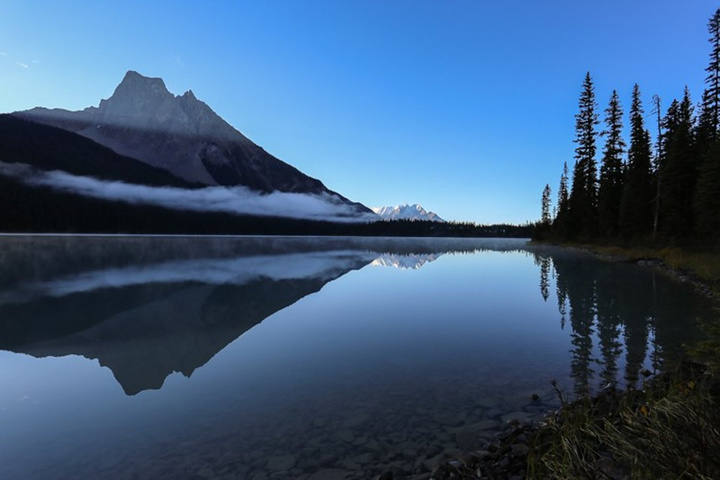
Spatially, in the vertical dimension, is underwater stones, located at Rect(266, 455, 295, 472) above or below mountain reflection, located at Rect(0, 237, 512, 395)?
above

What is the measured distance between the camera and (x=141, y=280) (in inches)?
1213

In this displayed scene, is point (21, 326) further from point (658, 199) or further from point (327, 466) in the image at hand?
point (658, 199)

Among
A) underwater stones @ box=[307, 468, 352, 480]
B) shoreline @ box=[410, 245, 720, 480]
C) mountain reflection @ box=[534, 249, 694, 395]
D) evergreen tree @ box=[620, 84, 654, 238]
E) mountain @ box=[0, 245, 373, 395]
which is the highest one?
evergreen tree @ box=[620, 84, 654, 238]

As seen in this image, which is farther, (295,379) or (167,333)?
(167,333)

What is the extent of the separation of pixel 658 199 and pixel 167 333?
175 feet

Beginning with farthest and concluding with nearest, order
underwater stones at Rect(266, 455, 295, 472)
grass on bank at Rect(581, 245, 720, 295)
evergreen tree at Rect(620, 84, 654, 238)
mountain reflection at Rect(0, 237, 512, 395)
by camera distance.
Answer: evergreen tree at Rect(620, 84, 654, 238) → grass on bank at Rect(581, 245, 720, 295) → mountain reflection at Rect(0, 237, 512, 395) → underwater stones at Rect(266, 455, 295, 472)

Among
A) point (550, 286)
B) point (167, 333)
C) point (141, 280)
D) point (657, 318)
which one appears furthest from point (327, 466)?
point (141, 280)

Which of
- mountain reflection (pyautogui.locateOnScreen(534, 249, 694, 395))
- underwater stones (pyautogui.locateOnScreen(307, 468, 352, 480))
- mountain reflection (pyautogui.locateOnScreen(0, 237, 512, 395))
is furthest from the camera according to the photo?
mountain reflection (pyautogui.locateOnScreen(0, 237, 512, 395))

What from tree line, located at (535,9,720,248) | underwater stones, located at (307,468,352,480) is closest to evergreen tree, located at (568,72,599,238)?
tree line, located at (535,9,720,248)

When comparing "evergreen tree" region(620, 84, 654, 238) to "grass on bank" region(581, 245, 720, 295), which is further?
"evergreen tree" region(620, 84, 654, 238)

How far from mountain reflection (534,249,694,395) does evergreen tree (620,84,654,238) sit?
94.4 feet

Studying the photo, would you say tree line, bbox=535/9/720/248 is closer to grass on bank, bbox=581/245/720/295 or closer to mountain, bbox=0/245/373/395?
grass on bank, bbox=581/245/720/295

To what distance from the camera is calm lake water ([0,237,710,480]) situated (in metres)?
6.46

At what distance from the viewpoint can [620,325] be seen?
14805 mm
